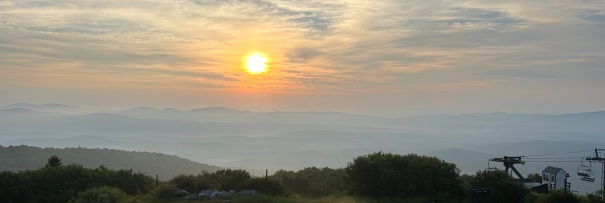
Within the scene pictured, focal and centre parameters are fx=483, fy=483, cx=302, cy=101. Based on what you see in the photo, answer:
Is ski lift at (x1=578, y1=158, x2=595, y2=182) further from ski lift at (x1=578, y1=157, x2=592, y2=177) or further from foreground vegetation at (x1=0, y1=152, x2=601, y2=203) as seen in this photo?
foreground vegetation at (x1=0, y1=152, x2=601, y2=203)

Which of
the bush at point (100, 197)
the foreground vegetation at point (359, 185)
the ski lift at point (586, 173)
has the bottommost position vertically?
the bush at point (100, 197)

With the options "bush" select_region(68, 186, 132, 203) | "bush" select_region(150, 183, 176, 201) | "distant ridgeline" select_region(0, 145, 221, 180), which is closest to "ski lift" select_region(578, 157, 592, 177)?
"bush" select_region(150, 183, 176, 201)

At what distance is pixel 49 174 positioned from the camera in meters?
32.0

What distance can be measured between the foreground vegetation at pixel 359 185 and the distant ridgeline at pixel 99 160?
85175 millimetres

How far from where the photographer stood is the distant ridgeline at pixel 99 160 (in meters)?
→ 116

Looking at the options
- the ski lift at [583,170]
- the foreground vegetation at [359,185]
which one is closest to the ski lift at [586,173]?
the ski lift at [583,170]

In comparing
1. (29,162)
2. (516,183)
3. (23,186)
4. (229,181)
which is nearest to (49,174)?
(23,186)

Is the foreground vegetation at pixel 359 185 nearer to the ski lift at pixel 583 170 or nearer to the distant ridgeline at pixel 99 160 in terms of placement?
the ski lift at pixel 583 170

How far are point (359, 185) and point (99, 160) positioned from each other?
127979 millimetres

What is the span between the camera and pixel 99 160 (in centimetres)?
14200

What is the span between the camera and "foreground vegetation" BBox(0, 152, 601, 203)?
28.6m

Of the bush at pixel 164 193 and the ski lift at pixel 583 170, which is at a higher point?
the ski lift at pixel 583 170

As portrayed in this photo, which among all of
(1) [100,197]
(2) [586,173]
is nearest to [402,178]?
(1) [100,197]

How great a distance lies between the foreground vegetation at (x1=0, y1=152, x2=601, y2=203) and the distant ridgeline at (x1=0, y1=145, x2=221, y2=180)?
8518 centimetres
